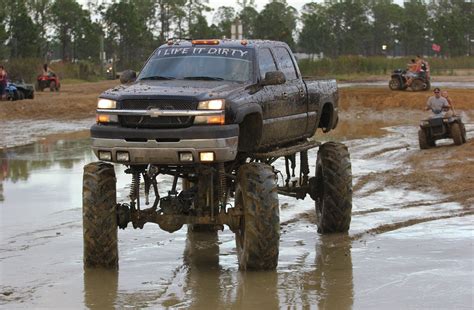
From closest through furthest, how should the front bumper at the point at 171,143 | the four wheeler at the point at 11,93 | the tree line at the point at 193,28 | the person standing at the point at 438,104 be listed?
the front bumper at the point at 171,143, the person standing at the point at 438,104, the four wheeler at the point at 11,93, the tree line at the point at 193,28

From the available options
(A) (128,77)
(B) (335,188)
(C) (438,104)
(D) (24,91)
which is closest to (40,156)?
(C) (438,104)

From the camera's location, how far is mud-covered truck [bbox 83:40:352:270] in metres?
11.0

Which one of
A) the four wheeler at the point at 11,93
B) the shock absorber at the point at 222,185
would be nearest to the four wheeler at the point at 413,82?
the four wheeler at the point at 11,93

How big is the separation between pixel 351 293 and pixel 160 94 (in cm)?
278

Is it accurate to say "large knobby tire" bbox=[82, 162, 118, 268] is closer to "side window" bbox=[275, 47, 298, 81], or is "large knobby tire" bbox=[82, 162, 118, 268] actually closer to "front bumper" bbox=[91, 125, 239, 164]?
"front bumper" bbox=[91, 125, 239, 164]

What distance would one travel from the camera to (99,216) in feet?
36.9

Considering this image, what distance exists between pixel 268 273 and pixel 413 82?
3495 cm

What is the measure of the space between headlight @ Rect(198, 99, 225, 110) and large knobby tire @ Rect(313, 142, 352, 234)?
9.80ft

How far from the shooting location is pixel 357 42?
13138cm

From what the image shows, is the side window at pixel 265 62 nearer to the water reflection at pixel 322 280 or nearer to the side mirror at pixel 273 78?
the side mirror at pixel 273 78

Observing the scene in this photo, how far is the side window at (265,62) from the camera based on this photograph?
1285 cm

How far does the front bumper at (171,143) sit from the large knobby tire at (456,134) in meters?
15.2

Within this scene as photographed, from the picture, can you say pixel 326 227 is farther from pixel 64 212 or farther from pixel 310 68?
pixel 310 68

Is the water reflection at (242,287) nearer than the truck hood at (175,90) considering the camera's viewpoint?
Yes
